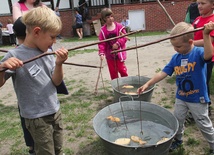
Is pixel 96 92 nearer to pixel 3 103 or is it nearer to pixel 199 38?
pixel 3 103

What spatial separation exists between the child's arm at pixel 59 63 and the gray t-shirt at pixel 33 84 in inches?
2.1

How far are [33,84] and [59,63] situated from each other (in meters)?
0.27

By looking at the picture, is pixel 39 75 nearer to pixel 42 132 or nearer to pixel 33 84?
pixel 33 84

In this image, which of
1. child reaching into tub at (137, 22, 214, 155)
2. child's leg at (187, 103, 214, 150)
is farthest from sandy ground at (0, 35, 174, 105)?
child's leg at (187, 103, 214, 150)

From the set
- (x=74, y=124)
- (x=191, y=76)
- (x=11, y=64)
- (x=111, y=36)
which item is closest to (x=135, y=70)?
(x=111, y=36)

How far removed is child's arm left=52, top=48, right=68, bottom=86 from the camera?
170cm

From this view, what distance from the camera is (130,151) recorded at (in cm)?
199

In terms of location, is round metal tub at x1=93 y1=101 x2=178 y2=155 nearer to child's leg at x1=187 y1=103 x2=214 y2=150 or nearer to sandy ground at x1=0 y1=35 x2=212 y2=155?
child's leg at x1=187 y1=103 x2=214 y2=150

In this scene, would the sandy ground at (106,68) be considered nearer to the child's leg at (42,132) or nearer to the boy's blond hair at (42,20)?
the child's leg at (42,132)

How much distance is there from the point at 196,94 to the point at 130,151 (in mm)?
843

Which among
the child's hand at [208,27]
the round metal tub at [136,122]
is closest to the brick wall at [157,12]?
the round metal tub at [136,122]

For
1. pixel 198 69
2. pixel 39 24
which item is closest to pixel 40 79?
pixel 39 24

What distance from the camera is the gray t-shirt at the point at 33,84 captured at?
1.83 m

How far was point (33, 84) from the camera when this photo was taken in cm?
187
